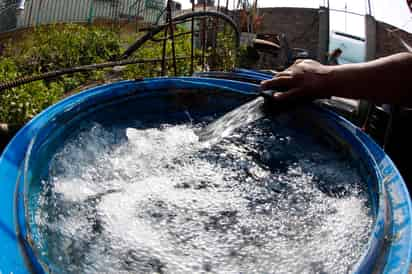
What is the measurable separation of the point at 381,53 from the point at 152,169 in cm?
628

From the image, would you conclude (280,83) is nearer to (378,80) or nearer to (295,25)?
(378,80)

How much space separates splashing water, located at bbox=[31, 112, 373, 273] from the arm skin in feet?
0.90

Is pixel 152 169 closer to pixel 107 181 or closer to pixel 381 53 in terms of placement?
pixel 107 181

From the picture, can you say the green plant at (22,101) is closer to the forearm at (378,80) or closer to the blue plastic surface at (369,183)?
the blue plastic surface at (369,183)

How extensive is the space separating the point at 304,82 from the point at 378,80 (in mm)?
372

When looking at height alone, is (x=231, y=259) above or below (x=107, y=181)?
below

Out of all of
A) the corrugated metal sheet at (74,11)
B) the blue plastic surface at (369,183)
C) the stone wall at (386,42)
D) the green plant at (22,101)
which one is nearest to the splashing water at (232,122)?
the blue plastic surface at (369,183)

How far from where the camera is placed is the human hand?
1.91 m

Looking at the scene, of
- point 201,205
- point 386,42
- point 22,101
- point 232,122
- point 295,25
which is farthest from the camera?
point 295,25

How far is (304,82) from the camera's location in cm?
195

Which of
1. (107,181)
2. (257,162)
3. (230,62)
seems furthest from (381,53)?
(107,181)

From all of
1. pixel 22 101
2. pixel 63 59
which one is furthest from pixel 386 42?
pixel 22 101

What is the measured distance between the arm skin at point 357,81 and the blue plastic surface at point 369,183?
20 cm

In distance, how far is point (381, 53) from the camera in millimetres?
6625
